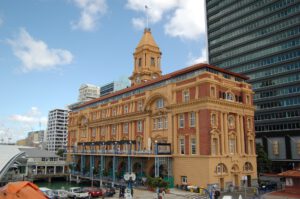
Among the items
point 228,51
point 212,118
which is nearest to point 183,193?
point 212,118

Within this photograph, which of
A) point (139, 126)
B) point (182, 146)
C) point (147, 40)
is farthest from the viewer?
point (147, 40)

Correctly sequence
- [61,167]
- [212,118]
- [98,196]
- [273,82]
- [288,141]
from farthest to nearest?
[61,167] < [273,82] < [288,141] < [212,118] < [98,196]

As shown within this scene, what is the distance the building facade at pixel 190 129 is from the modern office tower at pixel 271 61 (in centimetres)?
2498

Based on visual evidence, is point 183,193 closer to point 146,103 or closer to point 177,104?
point 177,104

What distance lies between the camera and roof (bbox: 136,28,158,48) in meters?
82.3

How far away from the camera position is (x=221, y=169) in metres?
49.1

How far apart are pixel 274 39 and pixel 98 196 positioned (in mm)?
65198

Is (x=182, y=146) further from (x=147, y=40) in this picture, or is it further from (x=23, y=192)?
(x=23, y=192)

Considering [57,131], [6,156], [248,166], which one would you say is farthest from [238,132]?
[57,131]

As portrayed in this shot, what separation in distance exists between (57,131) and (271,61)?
14765 cm

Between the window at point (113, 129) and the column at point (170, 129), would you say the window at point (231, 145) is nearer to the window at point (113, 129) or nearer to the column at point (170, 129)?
the column at point (170, 129)

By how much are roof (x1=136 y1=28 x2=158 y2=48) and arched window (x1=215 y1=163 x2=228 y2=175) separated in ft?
142

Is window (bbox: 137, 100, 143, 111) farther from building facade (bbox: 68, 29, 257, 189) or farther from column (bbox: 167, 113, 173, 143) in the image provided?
column (bbox: 167, 113, 173, 143)

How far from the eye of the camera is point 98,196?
45.8m
